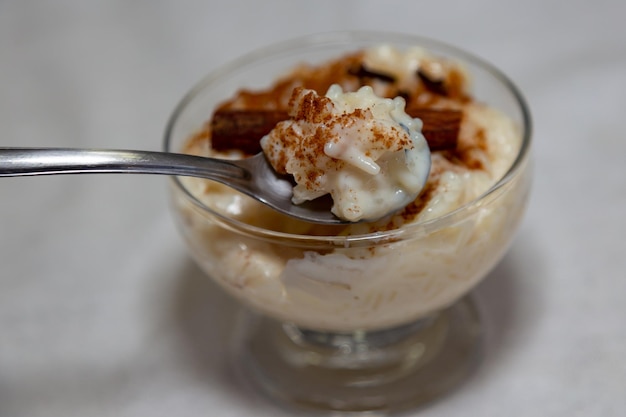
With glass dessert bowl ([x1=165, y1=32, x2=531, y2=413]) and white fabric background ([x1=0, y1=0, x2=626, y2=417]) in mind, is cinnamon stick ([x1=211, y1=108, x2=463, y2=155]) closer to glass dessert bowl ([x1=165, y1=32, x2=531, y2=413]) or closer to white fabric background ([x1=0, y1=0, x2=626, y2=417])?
glass dessert bowl ([x1=165, y1=32, x2=531, y2=413])

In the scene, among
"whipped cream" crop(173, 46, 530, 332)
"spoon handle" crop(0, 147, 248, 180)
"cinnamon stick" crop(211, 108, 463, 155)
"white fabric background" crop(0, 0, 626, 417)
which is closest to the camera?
"spoon handle" crop(0, 147, 248, 180)

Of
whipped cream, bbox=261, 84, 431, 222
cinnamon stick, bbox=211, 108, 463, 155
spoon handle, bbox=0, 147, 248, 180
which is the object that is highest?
cinnamon stick, bbox=211, 108, 463, 155

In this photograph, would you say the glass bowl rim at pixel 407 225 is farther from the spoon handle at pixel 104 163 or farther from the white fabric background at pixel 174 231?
the white fabric background at pixel 174 231

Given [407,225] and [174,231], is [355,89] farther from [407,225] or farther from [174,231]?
[174,231]

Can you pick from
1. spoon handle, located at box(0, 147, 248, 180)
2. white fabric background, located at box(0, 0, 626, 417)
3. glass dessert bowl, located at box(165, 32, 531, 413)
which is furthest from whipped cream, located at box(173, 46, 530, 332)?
white fabric background, located at box(0, 0, 626, 417)

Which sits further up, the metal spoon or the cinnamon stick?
the cinnamon stick

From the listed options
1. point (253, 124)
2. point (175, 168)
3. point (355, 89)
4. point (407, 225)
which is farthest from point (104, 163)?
point (355, 89)

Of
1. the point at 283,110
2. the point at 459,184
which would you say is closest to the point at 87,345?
the point at 283,110

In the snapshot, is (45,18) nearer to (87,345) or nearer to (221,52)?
(221,52)
